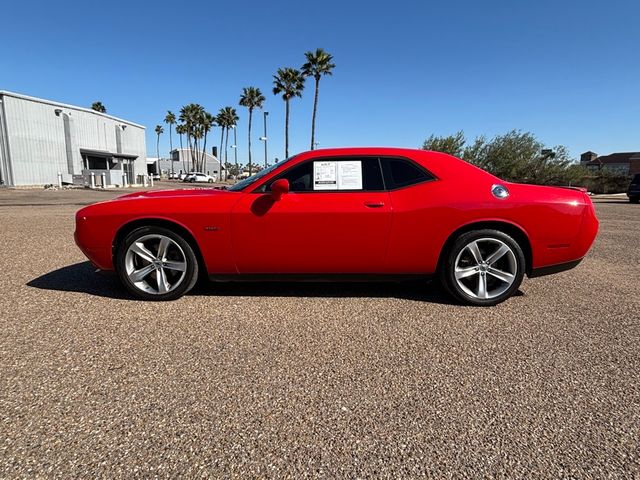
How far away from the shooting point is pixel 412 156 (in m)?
3.46

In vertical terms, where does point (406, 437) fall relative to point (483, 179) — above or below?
below

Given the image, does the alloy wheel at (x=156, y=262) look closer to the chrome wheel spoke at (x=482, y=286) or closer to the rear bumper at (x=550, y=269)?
the chrome wheel spoke at (x=482, y=286)

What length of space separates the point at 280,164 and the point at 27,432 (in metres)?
2.68

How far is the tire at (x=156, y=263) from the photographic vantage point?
Answer: 338 centimetres

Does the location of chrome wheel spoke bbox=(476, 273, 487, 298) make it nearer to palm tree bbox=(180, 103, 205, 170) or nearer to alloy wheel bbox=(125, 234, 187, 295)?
alloy wheel bbox=(125, 234, 187, 295)

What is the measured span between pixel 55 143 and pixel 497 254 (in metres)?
37.3

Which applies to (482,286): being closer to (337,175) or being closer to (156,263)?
(337,175)

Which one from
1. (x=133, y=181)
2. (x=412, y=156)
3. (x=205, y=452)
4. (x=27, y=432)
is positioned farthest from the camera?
(x=133, y=181)

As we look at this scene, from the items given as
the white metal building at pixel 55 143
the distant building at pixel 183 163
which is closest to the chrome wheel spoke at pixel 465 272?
the white metal building at pixel 55 143

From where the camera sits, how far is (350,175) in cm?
338

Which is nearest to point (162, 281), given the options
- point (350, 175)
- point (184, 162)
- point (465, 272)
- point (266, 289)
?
point (266, 289)

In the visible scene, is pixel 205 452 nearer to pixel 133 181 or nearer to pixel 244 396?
pixel 244 396

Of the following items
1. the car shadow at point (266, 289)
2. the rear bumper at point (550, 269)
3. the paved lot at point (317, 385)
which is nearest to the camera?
the paved lot at point (317, 385)

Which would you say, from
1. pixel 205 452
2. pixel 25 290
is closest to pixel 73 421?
pixel 205 452
